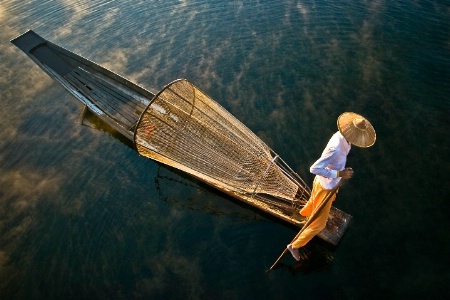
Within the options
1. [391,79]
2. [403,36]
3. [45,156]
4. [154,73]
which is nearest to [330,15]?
[403,36]

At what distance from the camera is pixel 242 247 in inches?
227

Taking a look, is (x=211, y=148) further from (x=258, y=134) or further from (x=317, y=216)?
(x=317, y=216)

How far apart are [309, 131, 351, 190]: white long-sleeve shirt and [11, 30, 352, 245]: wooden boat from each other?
125 cm

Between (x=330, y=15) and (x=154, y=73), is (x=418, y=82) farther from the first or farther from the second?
(x=154, y=73)

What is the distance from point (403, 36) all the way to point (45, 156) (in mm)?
9516

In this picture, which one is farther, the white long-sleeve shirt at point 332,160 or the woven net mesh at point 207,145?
the woven net mesh at point 207,145

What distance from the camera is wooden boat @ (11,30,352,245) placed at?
18.8 ft

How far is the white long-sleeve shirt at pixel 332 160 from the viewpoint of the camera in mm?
4234

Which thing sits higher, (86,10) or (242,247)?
(86,10)

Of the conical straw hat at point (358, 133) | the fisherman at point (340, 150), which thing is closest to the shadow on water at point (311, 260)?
the fisherman at point (340, 150)

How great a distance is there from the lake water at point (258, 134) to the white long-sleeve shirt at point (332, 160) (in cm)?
172

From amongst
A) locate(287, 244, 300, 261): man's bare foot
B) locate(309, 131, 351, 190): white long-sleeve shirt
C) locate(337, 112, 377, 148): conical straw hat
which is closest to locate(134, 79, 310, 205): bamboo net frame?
locate(287, 244, 300, 261): man's bare foot

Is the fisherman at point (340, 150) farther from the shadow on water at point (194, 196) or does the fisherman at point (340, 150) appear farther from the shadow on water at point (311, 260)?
the shadow on water at point (194, 196)

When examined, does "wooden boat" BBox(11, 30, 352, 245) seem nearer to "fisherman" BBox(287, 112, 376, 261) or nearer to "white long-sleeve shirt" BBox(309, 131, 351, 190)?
"fisherman" BBox(287, 112, 376, 261)
